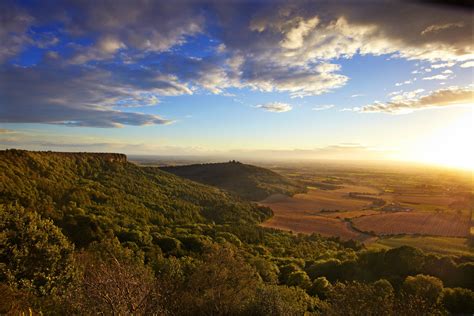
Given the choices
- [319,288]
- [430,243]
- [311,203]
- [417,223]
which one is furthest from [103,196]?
[311,203]

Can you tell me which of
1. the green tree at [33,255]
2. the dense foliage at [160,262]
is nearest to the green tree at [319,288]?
the dense foliage at [160,262]

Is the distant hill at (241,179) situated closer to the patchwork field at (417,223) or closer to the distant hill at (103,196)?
the distant hill at (103,196)

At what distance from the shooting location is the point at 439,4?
6.20 meters

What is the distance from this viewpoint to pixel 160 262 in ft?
53.6

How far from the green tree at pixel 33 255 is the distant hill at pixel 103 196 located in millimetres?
7888

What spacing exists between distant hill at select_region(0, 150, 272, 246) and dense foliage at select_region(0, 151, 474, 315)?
0.16 m

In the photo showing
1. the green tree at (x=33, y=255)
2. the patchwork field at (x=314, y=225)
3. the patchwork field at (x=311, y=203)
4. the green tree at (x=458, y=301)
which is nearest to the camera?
the green tree at (x=33, y=255)

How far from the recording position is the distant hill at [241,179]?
236 ft

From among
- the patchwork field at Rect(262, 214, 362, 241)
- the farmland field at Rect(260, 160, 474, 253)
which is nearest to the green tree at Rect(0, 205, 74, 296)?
the farmland field at Rect(260, 160, 474, 253)

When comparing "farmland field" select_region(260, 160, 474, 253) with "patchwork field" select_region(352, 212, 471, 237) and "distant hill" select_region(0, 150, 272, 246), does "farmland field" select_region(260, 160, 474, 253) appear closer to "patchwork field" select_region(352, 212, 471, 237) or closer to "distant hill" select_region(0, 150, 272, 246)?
"patchwork field" select_region(352, 212, 471, 237)

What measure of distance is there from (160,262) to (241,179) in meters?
62.9

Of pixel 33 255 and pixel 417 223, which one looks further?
pixel 417 223

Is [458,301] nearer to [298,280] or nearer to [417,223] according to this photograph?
[298,280]

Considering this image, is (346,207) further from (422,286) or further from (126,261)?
(126,261)
